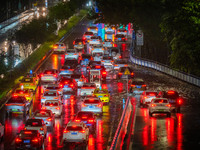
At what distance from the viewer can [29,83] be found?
53.3 m

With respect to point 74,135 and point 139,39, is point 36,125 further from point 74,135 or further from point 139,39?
point 139,39

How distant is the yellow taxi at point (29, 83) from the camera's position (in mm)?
52938

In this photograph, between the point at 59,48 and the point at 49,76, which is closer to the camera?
the point at 49,76

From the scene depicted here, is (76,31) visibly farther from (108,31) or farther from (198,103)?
(198,103)

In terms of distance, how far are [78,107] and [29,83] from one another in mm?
9550

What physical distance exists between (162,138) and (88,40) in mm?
56443

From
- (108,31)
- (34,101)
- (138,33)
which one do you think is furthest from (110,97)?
(108,31)

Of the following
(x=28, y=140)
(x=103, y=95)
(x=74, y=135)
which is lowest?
(x=103, y=95)

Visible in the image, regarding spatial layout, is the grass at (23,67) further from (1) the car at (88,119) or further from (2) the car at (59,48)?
(1) the car at (88,119)

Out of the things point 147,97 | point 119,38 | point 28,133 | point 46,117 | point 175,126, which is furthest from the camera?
point 119,38

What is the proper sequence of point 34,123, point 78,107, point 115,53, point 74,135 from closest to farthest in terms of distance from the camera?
point 74,135 < point 34,123 < point 78,107 < point 115,53

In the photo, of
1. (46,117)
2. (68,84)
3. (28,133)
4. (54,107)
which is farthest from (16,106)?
(68,84)

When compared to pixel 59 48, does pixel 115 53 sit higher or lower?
lower

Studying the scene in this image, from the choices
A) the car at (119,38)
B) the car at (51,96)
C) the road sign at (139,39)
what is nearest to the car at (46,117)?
the car at (51,96)
